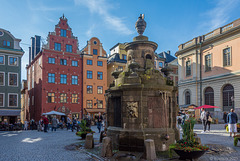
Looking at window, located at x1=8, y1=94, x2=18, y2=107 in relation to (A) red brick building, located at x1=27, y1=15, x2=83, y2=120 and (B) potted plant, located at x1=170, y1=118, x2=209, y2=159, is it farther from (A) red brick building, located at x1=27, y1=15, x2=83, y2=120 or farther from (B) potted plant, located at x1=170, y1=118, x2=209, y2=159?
(B) potted plant, located at x1=170, y1=118, x2=209, y2=159

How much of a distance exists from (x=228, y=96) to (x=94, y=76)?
21.9m

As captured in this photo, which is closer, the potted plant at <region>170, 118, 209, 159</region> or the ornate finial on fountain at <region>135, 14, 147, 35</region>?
the potted plant at <region>170, 118, 209, 159</region>

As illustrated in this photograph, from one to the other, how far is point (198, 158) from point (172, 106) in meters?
2.91

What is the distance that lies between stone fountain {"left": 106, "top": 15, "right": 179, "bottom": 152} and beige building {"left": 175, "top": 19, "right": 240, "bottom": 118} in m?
22.0

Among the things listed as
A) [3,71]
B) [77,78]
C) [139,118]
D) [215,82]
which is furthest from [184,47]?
[139,118]

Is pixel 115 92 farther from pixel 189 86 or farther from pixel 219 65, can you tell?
pixel 189 86

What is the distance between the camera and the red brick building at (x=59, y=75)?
3503cm

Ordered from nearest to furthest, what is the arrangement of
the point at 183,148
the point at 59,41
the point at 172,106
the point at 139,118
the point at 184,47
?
the point at 183,148
the point at 139,118
the point at 172,106
the point at 59,41
the point at 184,47

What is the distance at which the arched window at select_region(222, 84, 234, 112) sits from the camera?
98.0ft

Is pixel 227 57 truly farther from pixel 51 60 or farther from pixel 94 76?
pixel 51 60

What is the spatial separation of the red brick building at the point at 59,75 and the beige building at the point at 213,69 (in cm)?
1838

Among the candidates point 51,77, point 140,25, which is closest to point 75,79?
point 51,77

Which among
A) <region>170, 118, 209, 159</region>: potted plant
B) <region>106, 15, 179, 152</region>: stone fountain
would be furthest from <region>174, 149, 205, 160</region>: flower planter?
<region>106, 15, 179, 152</region>: stone fountain

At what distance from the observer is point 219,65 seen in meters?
32.2
